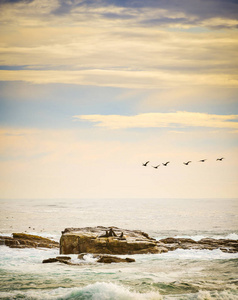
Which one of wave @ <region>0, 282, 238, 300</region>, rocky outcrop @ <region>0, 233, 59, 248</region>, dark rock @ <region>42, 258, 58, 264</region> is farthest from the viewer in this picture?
rocky outcrop @ <region>0, 233, 59, 248</region>

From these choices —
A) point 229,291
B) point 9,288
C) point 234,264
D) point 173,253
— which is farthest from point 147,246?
point 9,288

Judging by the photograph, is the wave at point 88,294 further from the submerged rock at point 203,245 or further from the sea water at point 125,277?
the submerged rock at point 203,245

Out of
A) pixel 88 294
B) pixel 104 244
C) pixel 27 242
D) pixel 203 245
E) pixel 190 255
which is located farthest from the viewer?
pixel 27 242

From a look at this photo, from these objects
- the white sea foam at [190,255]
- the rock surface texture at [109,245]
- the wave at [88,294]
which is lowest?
the white sea foam at [190,255]

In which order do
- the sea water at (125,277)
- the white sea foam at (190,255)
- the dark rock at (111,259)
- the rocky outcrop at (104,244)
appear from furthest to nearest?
1. the rocky outcrop at (104,244)
2. the white sea foam at (190,255)
3. the dark rock at (111,259)
4. the sea water at (125,277)

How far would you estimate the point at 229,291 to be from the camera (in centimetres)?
2116

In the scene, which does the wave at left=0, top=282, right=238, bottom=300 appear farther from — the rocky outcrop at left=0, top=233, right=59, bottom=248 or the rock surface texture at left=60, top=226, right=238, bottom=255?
the rocky outcrop at left=0, top=233, right=59, bottom=248

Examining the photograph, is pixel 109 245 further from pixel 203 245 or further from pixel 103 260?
pixel 203 245

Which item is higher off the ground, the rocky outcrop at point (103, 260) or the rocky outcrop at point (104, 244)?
the rocky outcrop at point (104, 244)

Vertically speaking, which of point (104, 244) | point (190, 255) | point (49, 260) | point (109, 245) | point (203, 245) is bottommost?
point (190, 255)

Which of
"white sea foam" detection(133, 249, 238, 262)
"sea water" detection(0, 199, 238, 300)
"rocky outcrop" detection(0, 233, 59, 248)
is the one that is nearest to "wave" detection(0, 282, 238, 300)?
"sea water" detection(0, 199, 238, 300)

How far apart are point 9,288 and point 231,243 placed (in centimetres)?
2453

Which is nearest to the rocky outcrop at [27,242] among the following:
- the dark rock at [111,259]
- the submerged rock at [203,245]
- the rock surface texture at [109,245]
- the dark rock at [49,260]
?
the rock surface texture at [109,245]

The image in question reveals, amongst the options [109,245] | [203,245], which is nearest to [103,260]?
[109,245]
